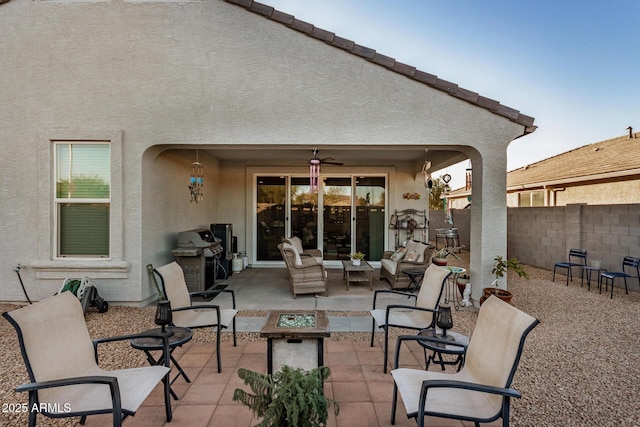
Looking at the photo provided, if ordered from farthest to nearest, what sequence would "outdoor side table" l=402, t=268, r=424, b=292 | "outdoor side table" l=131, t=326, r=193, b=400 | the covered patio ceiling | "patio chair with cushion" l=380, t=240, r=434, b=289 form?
the covered patio ceiling < "patio chair with cushion" l=380, t=240, r=434, b=289 < "outdoor side table" l=402, t=268, r=424, b=292 < "outdoor side table" l=131, t=326, r=193, b=400

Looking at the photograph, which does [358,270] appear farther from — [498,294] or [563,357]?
[563,357]

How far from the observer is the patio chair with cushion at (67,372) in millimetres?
1718

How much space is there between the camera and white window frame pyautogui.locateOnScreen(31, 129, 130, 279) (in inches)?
197

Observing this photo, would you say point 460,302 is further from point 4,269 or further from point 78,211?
point 4,269

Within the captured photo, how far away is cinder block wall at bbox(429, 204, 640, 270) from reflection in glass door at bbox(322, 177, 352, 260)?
5.64 metres

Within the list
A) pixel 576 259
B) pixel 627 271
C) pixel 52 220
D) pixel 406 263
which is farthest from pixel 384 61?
pixel 576 259

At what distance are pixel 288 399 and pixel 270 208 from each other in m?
7.76

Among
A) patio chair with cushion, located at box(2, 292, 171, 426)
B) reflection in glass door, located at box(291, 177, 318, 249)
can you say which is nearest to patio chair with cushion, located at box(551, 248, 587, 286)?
reflection in glass door, located at box(291, 177, 318, 249)

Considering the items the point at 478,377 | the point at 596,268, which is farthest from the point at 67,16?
the point at 596,268

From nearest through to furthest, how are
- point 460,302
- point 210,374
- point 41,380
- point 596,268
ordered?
point 41,380
point 210,374
point 460,302
point 596,268

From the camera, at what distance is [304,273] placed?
18.8 ft

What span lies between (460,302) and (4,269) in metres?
7.98

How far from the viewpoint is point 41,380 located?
1810mm

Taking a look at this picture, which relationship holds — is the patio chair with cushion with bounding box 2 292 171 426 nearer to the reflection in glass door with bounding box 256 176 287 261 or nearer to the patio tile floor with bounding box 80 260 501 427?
the patio tile floor with bounding box 80 260 501 427
